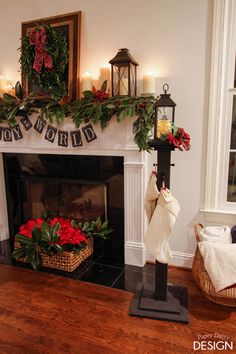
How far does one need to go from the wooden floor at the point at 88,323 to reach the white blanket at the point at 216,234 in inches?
18.8

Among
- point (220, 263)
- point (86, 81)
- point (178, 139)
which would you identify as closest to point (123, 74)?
point (86, 81)

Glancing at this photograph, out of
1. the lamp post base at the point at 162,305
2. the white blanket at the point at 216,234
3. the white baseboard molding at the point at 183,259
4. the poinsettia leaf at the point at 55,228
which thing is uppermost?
the white blanket at the point at 216,234

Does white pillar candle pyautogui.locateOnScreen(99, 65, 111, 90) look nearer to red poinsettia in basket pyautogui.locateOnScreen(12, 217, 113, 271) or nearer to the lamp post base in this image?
red poinsettia in basket pyautogui.locateOnScreen(12, 217, 113, 271)

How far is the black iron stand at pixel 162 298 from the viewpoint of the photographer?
1.93 m

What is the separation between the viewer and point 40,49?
2578mm

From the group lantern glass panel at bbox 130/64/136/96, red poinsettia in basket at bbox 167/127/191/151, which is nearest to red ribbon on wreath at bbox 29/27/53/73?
lantern glass panel at bbox 130/64/136/96

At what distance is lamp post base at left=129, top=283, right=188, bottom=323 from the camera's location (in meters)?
1.94

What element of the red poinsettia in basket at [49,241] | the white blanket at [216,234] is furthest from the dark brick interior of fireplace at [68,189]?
the white blanket at [216,234]

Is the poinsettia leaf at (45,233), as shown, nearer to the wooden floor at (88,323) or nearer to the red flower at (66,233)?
the red flower at (66,233)

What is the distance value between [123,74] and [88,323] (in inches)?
81.4

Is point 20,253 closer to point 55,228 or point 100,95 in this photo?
point 55,228

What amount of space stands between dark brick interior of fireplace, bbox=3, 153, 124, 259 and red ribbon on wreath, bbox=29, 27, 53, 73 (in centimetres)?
95

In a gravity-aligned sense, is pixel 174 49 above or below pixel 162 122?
above

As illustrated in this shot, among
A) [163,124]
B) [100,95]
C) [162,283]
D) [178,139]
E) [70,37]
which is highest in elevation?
[70,37]
